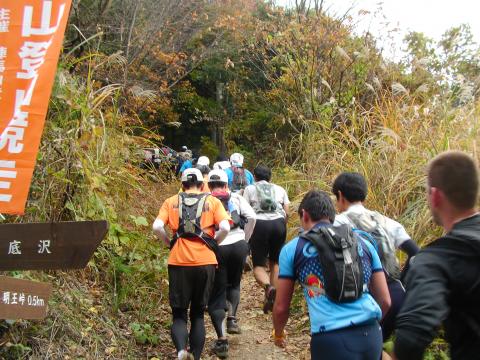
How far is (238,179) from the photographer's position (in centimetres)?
816

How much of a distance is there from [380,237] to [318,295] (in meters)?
1.00

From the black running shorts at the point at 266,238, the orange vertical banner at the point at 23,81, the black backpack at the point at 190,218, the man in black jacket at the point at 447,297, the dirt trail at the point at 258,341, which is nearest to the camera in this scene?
the man in black jacket at the point at 447,297

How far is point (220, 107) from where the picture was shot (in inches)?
896

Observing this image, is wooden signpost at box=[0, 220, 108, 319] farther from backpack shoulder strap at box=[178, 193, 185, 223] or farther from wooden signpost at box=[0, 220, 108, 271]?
backpack shoulder strap at box=[178, 193, 185, 223]

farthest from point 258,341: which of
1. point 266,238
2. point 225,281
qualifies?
point 266,238

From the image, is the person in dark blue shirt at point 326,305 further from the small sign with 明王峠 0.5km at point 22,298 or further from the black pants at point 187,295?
the black pants at point 187,295

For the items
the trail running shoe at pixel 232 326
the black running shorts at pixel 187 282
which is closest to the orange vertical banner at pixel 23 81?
the black running shorts at pixel 187 282

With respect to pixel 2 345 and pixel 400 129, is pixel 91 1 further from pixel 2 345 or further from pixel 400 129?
pixel 2 345

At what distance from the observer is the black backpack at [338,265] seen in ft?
10.0

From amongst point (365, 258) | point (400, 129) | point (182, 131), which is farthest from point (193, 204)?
point (182, 131)

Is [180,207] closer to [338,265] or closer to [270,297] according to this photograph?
[270,297]

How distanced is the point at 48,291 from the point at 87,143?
277cm

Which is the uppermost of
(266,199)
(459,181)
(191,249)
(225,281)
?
(459,181)

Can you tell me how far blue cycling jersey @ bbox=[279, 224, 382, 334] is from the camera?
308 centimetres
